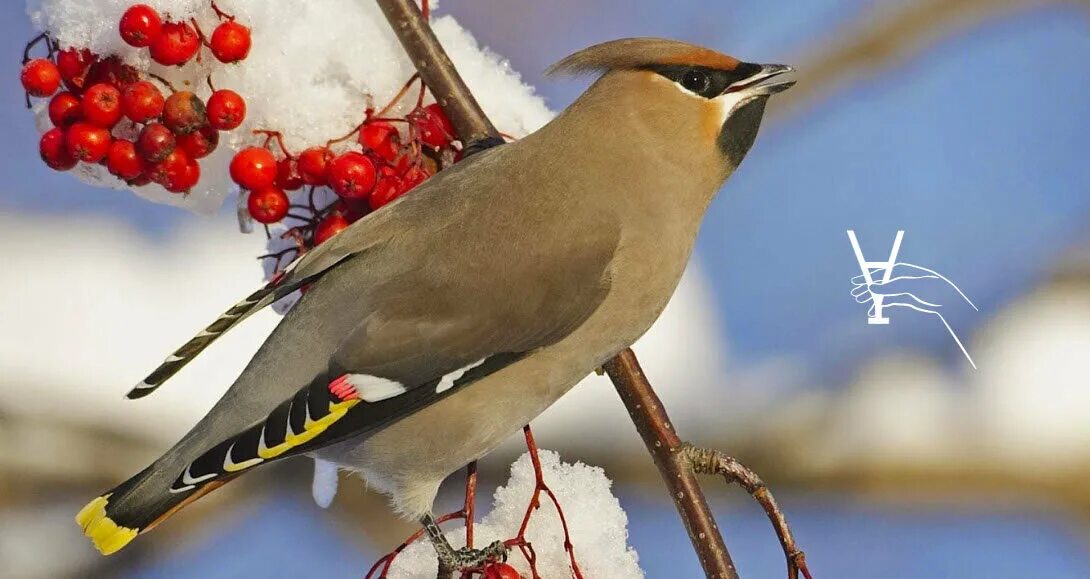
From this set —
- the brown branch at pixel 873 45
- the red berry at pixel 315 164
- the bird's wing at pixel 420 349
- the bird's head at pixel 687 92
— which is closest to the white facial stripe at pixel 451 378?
the bird's wing at pixel 420 349

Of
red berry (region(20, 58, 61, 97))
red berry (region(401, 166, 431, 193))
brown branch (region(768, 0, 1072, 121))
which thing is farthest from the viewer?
brown branch (region(768, 0, 1072, 121))

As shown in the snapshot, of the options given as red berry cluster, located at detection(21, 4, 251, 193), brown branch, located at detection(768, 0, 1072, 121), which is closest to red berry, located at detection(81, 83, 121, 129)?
red berry cluster, located at detection(21, 4, 251, 193)

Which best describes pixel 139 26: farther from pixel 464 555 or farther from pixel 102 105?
pixel 464 555

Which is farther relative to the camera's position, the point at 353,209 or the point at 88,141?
the point at 353,209

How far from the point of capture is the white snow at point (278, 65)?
2045 millimetres

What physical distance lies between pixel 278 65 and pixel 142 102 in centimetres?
23

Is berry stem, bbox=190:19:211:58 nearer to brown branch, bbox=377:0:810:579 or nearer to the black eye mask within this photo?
brown branch, bbox=377:0:810:579

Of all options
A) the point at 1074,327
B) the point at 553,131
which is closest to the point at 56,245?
the point at 553,131

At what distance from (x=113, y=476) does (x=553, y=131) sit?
6.04 ft

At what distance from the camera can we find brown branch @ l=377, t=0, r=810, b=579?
2.08 metres

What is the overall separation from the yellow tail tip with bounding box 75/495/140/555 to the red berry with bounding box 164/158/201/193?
46 centimetres

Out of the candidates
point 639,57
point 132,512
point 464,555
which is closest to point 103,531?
point 132,512

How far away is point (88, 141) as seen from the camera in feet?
6.70

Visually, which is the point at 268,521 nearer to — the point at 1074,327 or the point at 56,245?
the point at 56,245
